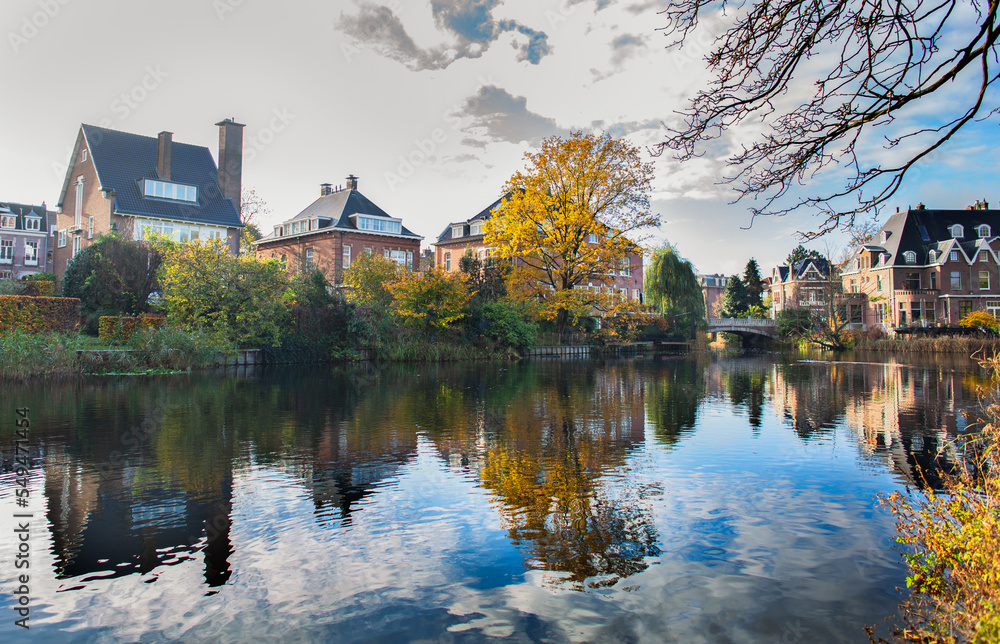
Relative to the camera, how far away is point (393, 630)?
155 inches

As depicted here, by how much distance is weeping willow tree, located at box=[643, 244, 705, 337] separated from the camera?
45.3 metres

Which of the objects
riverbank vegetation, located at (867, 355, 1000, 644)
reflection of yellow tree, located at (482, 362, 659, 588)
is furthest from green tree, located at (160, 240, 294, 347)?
riverbank vegetation, located at (867, 355, 1000, 644)

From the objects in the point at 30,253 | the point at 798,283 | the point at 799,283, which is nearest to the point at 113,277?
the point at 30,253

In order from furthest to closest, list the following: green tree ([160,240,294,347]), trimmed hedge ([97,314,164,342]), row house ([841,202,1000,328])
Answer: row house ([841,202,1000,328]) < green tree ([160,240,294,347]) < trimmed hedge ([97,314,164,342])

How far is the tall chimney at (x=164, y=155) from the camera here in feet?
131

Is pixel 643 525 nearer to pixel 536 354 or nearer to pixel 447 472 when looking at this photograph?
pixel 447 472

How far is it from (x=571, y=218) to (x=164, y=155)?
2750 cm

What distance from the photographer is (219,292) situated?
24.5 meters

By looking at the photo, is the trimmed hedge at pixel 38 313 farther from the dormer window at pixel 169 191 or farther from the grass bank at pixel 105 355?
the dormer window at pixel 169 191

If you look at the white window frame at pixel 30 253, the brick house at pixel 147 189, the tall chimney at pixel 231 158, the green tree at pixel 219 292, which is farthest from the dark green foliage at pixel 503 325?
the white window frame at pixel 30 253

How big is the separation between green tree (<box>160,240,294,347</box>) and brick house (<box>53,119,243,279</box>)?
1382 cm

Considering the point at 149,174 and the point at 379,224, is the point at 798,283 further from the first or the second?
the point at 149,174

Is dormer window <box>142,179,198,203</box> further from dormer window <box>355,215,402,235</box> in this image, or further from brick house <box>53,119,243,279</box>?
dormer window <box>355,215,402,235</box>

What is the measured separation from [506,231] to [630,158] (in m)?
7.70
